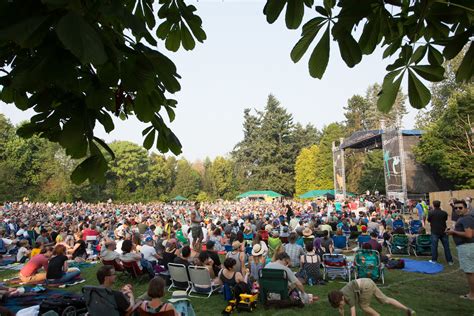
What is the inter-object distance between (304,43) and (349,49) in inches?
8.5

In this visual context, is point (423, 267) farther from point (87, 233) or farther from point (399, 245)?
point (87, 233)

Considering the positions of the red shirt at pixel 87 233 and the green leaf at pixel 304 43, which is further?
the red shirt at pixel 87 233

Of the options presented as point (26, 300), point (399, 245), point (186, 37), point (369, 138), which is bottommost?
point (26, 300)

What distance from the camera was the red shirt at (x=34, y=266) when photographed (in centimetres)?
776

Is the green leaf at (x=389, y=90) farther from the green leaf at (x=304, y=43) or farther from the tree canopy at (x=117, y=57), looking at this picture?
the green leaf at (x=304, y=43)

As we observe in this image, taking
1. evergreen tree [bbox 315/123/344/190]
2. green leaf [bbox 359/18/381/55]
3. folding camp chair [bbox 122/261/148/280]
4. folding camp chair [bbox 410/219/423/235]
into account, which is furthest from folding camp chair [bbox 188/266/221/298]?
evergreen tree [bbox 315/123/344/190]

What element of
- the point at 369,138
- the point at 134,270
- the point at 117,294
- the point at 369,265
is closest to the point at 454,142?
the point at 369,138

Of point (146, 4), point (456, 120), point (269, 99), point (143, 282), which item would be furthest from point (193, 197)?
point (146, 4)

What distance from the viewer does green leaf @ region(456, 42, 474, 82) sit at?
64.3 inches

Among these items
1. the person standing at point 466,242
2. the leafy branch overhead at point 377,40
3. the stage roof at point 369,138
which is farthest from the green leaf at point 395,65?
the stage roof at point 369,138

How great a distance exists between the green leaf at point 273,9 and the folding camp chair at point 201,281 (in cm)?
582

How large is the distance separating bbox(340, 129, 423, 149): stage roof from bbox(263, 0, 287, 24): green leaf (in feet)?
96.5

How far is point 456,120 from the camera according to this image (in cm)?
2458

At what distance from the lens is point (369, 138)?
102 feet
